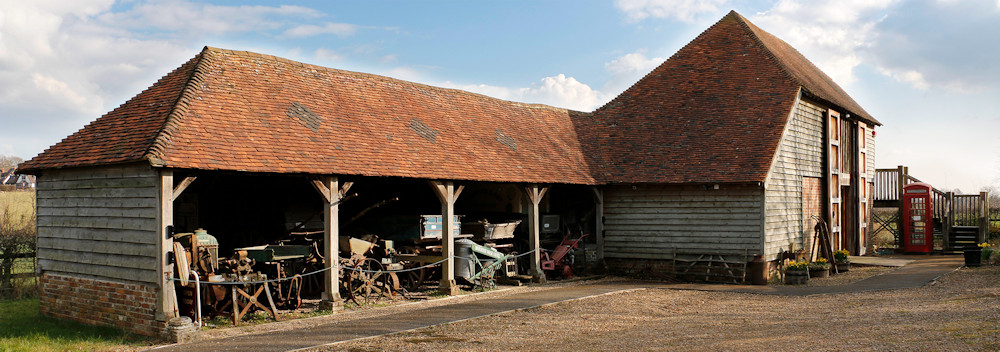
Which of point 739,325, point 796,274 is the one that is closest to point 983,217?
point 796,274

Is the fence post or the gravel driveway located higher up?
the fence post

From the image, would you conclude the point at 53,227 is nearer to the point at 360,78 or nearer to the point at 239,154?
the point at 239,154

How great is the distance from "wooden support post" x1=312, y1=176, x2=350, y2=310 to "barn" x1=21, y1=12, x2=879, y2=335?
4cm

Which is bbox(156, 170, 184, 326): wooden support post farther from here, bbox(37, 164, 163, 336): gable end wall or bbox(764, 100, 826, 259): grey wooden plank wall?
bbox(764, 100, 826, 259): grey wooden plank wall

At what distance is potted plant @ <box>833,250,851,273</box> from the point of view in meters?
19.7

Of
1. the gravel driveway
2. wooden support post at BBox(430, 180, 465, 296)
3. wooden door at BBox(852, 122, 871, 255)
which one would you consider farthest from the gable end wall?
wooden door at BBox(852, 122, 871, 255)

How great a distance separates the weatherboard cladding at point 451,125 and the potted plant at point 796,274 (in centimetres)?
245

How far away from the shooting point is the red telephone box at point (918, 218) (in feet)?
83.6

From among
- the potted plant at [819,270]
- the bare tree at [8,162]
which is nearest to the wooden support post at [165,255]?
the potted plant at [819,270]

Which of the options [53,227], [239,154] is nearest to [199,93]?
[239,154]

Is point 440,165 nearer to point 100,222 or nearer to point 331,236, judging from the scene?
point 331,236

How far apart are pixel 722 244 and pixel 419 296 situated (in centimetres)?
741

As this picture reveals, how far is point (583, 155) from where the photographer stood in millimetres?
20281

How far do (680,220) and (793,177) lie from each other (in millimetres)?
3336
